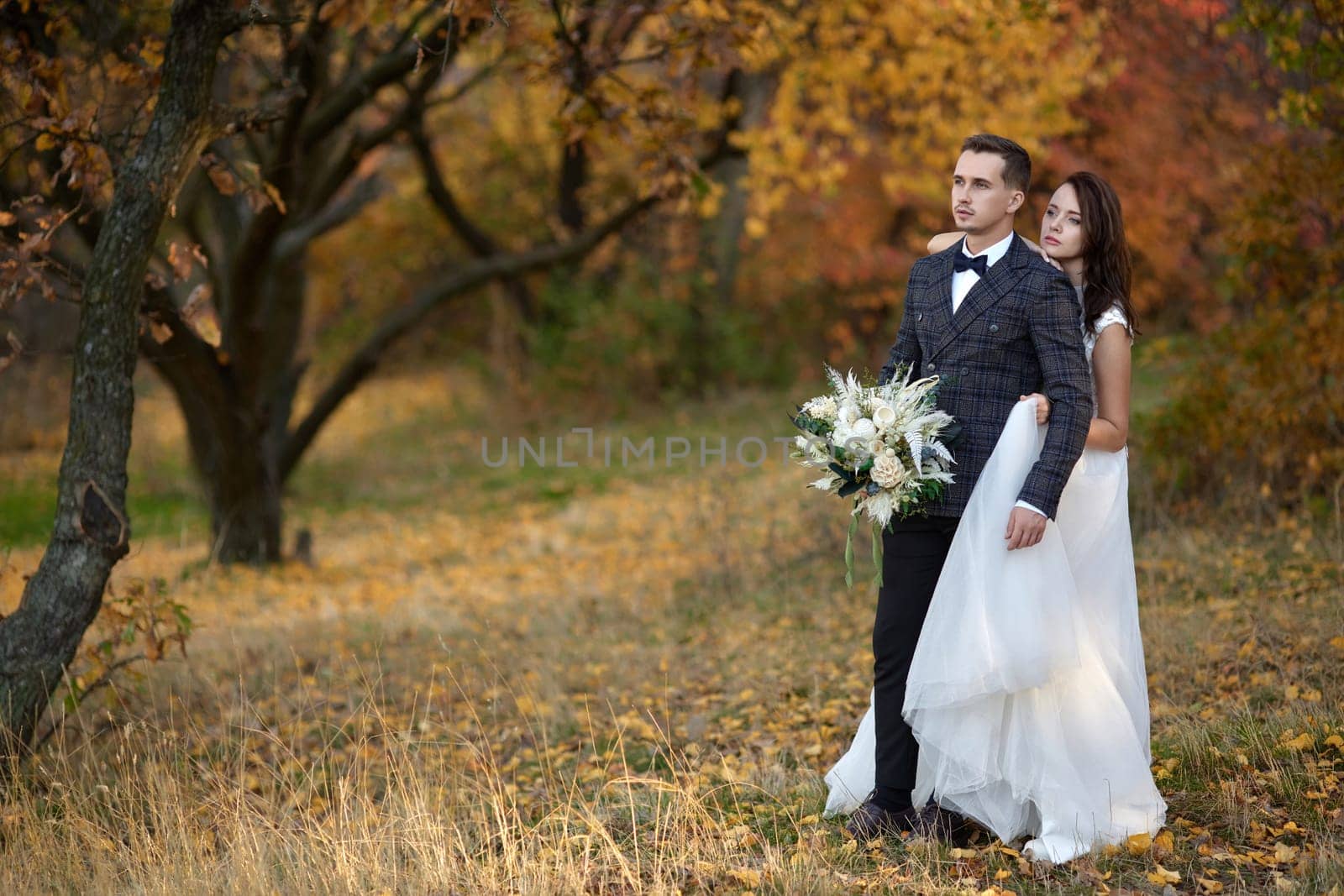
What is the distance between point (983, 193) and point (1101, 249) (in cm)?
41

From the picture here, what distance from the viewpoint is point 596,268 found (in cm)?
1716

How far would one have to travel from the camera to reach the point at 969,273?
11.6ft

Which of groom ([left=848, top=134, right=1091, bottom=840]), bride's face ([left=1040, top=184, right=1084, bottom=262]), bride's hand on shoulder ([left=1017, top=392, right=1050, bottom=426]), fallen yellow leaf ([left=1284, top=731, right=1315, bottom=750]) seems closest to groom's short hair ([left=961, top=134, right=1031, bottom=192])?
groom ([left=848, top=134, right=1091, bottom=840])

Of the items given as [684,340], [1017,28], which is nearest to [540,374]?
[684,340]

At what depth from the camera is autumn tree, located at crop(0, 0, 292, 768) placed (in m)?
4.38

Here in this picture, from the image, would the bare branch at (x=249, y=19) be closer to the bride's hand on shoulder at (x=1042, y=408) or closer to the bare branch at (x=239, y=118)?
the bare branch at (x=239, y=118)

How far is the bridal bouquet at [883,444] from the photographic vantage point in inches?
134

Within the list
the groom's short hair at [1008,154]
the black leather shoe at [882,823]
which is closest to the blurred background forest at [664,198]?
the groom's short hair at [1008,154]

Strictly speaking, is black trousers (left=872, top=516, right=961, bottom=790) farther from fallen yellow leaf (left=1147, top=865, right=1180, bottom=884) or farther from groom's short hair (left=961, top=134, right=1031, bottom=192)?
groom's short hair (left=961, top=134, right=1031, bottom=192)

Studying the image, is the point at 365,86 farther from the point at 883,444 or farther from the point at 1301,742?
the point at 1301,742

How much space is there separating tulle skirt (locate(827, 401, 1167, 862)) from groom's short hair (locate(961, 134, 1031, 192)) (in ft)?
2.09

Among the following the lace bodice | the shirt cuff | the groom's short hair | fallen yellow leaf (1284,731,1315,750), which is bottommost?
fallen yellow leaf (1284,731,1315,750)

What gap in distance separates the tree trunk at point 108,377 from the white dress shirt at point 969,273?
2.82m

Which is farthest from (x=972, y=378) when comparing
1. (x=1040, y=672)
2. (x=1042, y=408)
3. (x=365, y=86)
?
(x=365, y=86)
